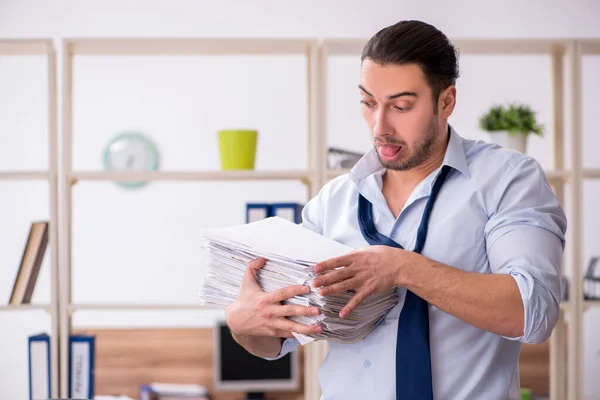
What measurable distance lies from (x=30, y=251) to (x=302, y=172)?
108cm

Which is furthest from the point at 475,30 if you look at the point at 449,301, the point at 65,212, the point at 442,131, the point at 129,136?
the point at 449,301

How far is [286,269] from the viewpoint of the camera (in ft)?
4.04

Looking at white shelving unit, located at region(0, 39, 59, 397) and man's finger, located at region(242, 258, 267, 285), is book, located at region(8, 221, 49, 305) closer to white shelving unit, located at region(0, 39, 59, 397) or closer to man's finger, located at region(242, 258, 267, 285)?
white shelving unit, located at region(0, 39, 59, 397)

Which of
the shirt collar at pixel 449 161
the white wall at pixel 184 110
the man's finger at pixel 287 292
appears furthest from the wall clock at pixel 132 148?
the man's finger at pixel 287 292

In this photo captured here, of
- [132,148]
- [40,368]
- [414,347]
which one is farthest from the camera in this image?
[132,148]

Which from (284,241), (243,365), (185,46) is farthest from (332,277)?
(243,365)

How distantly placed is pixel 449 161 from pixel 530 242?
0.24 m

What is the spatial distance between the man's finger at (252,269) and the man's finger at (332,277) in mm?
146

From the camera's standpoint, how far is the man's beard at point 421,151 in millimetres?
1331

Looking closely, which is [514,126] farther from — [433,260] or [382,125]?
[433,260]

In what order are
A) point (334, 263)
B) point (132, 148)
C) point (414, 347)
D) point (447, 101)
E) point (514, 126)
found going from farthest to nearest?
point (132, 148)
point (514, 126)
point (447, 101)
point (414, 347)
point (334, 263)

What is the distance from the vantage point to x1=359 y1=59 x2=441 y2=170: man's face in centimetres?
129

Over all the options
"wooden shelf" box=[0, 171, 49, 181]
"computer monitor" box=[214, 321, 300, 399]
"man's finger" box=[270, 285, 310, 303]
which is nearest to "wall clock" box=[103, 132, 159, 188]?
"computer monitor" box=[214, 321, 300, 399]

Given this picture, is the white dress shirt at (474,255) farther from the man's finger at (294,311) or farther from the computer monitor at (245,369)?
the computer monitor at (245,369)
